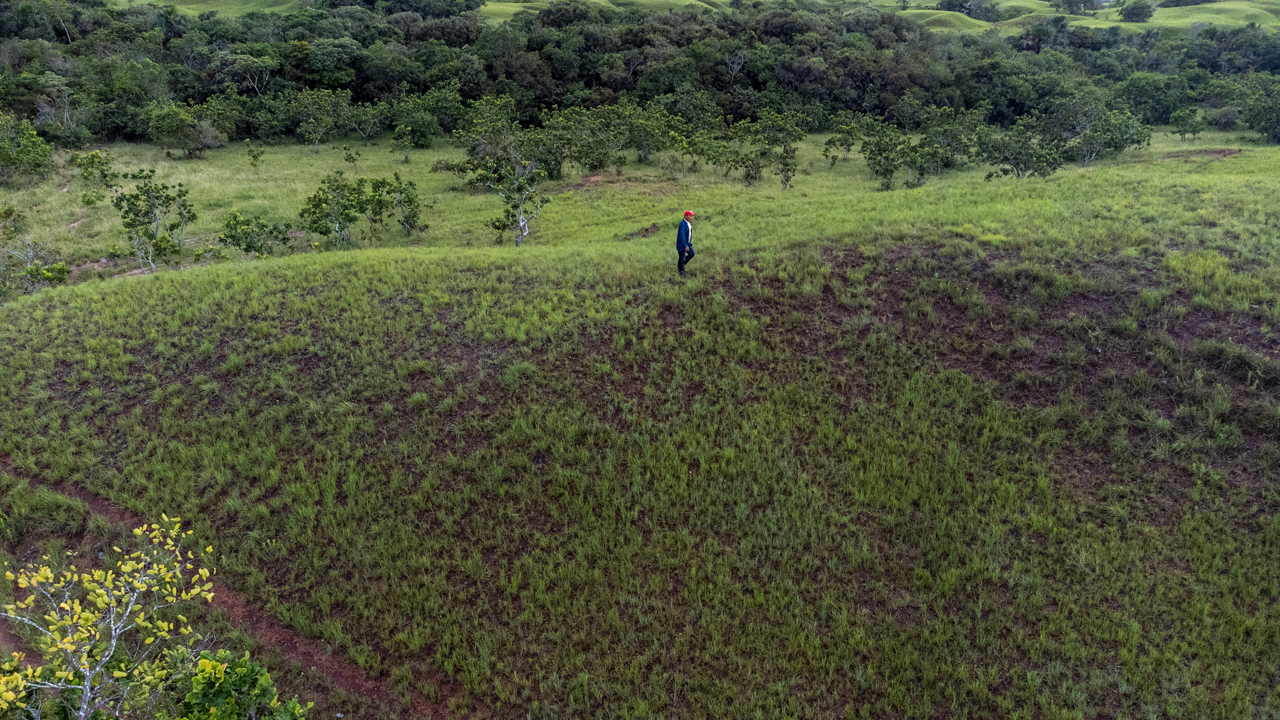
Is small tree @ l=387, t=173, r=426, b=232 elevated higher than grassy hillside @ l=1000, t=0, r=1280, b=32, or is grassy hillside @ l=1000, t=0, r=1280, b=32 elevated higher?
grassy hillside @ l=1000, t=0, r=1280, b=32

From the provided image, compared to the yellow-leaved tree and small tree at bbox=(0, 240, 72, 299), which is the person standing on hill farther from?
small tree at bbox=(0, 240, 72, 299)

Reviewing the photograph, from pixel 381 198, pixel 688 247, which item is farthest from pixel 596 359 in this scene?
pixel 381 198

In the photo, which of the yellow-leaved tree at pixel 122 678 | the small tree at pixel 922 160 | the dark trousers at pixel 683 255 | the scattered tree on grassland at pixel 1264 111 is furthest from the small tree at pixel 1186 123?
the yellow-leaved tree at pixel 122 678

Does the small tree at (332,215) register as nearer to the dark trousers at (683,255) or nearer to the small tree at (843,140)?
the dark trousers at (683,255)

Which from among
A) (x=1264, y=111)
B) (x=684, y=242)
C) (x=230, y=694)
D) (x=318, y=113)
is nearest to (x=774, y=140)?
(x=684, y=242)

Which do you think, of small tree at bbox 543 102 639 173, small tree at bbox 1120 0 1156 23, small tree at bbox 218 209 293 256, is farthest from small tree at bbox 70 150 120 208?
small tree at bbox 1120 0 1156 23

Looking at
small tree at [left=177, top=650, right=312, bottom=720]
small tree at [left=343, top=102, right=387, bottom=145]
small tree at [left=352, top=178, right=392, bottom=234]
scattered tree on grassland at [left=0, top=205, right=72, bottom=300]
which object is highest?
small tree at [left=343, top=102, right=387, bottom=145]

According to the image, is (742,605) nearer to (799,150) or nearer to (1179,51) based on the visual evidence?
(799,150)
